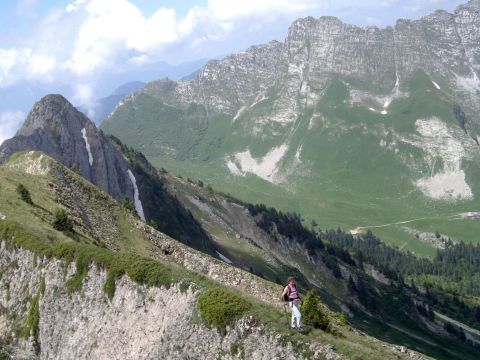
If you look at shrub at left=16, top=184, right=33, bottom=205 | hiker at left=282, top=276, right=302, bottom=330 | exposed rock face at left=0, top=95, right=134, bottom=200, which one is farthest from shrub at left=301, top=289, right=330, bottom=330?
exposed rock face at left=0, top=95, right=134, bottom=200

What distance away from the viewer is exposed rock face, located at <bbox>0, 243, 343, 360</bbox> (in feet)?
92.5

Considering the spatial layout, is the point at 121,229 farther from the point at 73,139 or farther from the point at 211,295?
the point at 73,139

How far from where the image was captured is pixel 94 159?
442 ft

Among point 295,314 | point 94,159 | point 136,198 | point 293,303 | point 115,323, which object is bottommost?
point 115,323

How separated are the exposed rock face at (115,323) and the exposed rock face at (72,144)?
84334 mm

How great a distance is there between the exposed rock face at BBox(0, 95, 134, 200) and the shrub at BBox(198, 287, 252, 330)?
3879 inches

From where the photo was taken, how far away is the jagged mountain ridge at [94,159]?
122 meters

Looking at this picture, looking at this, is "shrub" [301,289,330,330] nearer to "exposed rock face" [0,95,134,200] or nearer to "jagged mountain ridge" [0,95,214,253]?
"jagged mountain ridge" [0,95,214,253]

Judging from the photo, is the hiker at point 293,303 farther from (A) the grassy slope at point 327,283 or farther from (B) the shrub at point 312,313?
(A) the grassy slope at point 327,283

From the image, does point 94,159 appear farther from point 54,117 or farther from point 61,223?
point 61,223

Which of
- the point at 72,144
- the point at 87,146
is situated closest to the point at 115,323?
the point at 72,144

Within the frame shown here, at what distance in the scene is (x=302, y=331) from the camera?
1073 inches

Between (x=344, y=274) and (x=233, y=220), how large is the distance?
39780 millimetres

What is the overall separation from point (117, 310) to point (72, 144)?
107 m
